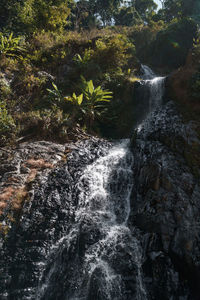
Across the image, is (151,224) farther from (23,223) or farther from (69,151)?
Result: (69,151)

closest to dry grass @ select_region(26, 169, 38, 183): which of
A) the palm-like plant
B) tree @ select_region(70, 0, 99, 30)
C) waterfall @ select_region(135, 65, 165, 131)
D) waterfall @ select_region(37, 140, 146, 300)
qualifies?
waterfall @ select_region(37, 140, 146, 300)

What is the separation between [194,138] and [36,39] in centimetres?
1122

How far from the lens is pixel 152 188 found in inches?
217

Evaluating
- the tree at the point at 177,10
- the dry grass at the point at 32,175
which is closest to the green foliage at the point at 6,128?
the dry grass at the point at 32,175

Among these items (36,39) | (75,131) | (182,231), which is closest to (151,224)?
(182,231)

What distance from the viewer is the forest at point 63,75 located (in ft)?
25.5

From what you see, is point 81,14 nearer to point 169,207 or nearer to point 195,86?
point 195,86

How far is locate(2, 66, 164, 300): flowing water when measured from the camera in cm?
394

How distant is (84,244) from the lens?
4598mm

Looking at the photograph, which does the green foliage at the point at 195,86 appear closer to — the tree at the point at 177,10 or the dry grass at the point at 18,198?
the dry grass at the point at 18,198

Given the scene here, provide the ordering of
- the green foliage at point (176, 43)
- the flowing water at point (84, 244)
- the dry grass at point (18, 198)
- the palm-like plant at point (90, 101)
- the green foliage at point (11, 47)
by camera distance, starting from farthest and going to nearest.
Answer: the green foliage at point (176, 43), the green foliage at point (11, 47), the palm-like plant at point (90, 101), the dry grass at point (18, 198), the flowing water at point (84, 244)

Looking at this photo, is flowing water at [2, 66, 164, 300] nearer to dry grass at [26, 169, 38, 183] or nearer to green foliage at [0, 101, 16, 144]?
dry grass at [26, 169, 38, 183]

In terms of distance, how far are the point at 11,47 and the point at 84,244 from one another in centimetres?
1024

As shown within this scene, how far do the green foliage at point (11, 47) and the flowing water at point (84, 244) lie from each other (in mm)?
7358
